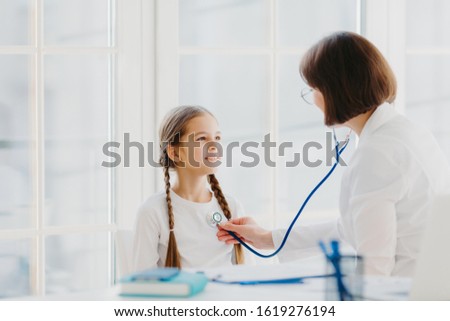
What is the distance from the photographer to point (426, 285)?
1.25 metres

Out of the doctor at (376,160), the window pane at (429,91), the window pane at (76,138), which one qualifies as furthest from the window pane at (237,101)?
the doctor at (376,160)

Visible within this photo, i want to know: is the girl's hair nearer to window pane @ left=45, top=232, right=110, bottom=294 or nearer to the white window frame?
the white window frame

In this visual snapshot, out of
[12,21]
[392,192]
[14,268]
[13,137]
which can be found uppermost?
[12,21]

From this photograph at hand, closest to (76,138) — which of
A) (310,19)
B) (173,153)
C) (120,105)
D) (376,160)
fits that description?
(120,105)

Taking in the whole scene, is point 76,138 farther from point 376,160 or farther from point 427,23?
point 427,23

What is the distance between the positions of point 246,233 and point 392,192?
562mm

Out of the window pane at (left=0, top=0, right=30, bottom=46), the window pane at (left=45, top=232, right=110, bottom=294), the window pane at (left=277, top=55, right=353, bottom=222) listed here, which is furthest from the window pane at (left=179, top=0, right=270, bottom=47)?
the window pane at (left=45, top=232, right=110, bottom=294)

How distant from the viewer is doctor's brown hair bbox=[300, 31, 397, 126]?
186cm

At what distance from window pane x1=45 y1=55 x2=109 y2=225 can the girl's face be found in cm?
59

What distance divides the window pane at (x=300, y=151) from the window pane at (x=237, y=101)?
0.09 metres

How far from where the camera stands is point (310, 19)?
299cm
